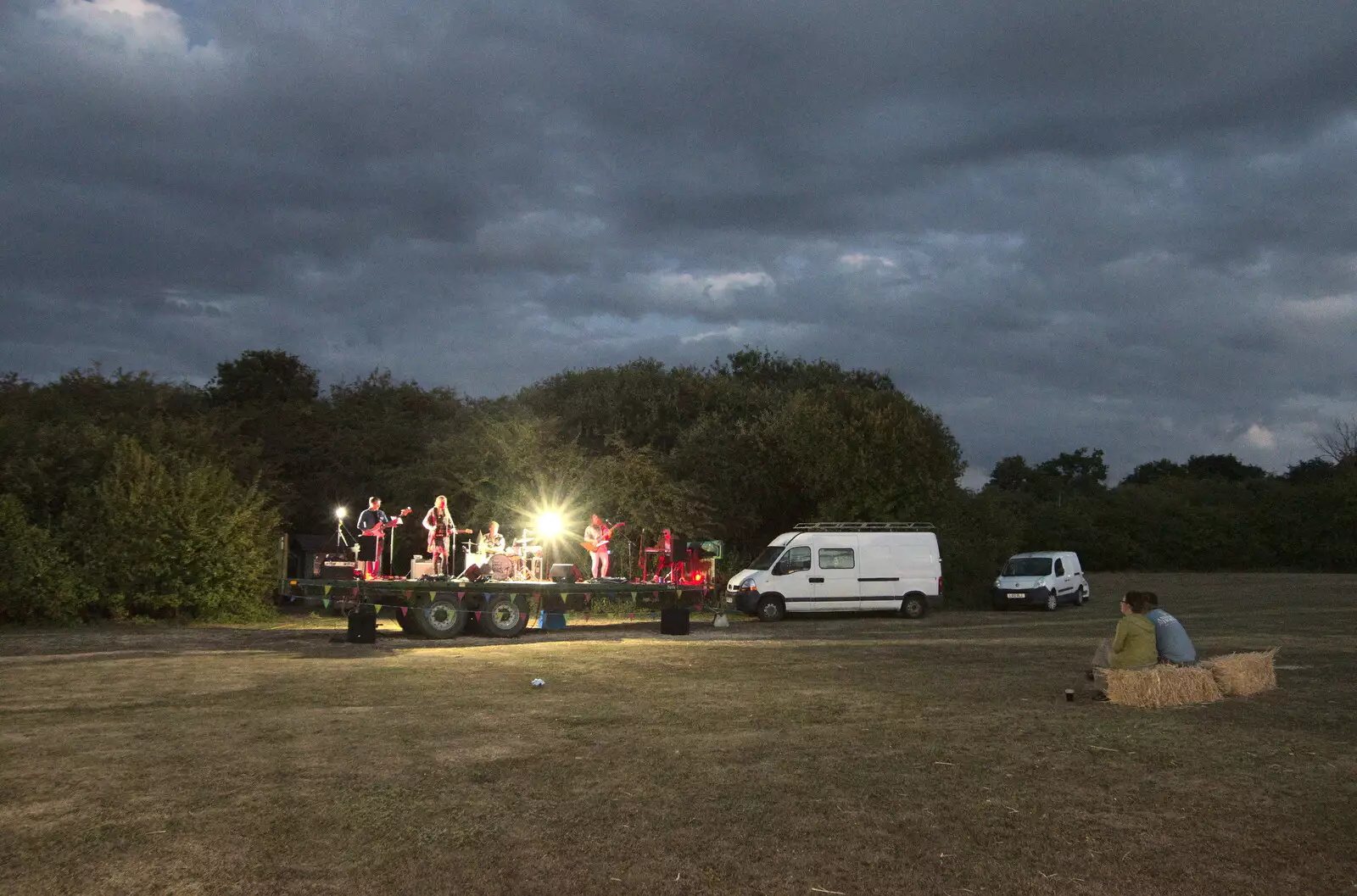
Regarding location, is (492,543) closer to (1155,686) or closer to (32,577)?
(32,577)

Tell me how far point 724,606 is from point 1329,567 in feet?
129

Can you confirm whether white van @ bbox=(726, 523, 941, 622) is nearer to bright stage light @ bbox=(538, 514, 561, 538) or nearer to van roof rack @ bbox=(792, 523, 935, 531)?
van roof rack @ bbox=(792, 523, 935, 531)

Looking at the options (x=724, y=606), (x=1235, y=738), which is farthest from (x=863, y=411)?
(x=1235, y=738)

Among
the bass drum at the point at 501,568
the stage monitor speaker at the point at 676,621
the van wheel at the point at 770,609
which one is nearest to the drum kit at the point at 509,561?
the bass drum at the point at 501,568

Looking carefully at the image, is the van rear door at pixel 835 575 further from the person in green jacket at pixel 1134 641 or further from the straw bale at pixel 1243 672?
the person in green jacket at pixel 1134 641

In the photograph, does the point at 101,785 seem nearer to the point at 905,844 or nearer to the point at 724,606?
the point at 905,844

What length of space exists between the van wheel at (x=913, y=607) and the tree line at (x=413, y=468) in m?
4.42

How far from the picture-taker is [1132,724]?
9.44m

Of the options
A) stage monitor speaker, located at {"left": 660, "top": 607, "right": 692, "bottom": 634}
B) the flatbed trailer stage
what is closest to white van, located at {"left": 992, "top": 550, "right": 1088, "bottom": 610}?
stage monitor speaker, located at {"left": 660, "top": 607, "right": 692, "bottom": 634}

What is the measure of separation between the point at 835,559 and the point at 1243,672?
525 inches

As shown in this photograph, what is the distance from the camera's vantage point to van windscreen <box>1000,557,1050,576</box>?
95.3 ft

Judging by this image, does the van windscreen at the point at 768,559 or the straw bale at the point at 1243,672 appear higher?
the van windscreen at the point at 768,559

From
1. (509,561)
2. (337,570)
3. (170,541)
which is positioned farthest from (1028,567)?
(170,541)

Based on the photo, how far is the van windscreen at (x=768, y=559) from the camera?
2386cm
